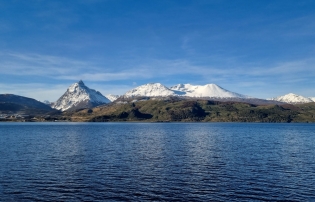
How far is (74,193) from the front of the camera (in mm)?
44188

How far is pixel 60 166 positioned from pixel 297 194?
152 feet

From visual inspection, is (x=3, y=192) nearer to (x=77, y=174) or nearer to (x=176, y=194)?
(x=77, y=174)

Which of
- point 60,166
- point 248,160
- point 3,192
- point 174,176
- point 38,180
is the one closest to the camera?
point 3,192

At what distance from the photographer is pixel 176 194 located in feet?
145

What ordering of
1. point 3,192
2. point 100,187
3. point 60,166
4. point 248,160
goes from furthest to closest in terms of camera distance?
point 248,160
point 60,166
point 100,187
point 3,192

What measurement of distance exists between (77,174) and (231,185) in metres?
28.3

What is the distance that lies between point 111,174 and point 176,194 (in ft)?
56.2

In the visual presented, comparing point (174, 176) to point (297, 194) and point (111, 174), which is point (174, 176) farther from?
point (297, 194)

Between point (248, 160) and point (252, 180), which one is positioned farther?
point (248, 160)

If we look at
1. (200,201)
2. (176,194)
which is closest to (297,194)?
(200,201)

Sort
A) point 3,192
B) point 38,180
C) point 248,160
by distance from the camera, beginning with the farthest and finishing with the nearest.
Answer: point 248,160 → point 38,180 → point 3,192

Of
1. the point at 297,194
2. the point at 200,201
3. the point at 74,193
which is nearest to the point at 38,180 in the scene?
the point at 74,193

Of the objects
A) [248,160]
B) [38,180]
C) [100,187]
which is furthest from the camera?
[248,160]

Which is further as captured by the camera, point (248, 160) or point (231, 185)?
point (248, 160)
